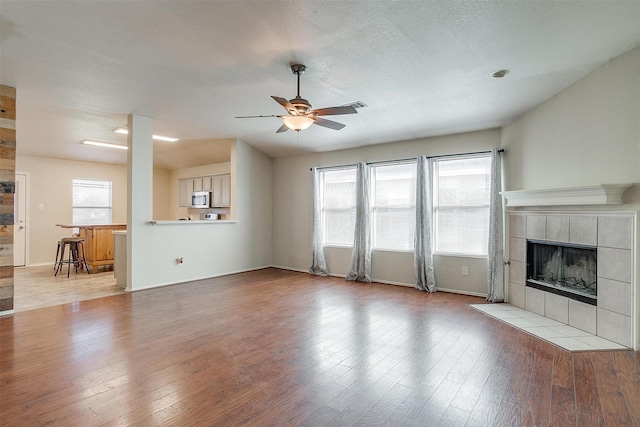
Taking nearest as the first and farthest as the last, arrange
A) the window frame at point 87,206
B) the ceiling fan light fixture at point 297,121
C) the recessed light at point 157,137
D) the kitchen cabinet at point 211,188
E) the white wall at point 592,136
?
the white wall at point 592,136 → the ceiling fan light fixture at point 297,121 → the recessed light at point 157,137 → the window frame at point 87,206 → the kitchen cabinet at point 211,188

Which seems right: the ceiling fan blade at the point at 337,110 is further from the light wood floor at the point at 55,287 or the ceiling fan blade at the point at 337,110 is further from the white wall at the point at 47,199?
the white wall at the point at 47,199

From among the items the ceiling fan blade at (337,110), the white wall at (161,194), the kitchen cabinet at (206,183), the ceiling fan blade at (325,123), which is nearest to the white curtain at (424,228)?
the ceiling fan blade at (325,123)

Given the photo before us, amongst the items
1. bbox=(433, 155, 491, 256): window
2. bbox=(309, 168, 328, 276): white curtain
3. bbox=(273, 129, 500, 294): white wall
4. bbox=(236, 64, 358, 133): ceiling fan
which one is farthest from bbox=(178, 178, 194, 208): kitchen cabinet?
bbox=(433, 155, 491, 256): window

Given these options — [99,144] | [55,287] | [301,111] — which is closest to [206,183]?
[99,144]

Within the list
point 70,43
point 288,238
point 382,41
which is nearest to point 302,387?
point 382,41

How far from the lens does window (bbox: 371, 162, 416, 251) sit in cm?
577

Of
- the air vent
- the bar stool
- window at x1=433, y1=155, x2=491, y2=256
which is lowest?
the bar stool

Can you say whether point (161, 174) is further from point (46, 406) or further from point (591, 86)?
point (591, 86)

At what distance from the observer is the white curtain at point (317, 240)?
677cm

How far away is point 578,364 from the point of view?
2.71 m

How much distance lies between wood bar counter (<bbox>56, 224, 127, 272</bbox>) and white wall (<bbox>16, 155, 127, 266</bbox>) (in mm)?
1466

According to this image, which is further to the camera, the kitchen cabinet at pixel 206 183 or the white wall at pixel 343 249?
the kitchen cabinet at pixel 206 183

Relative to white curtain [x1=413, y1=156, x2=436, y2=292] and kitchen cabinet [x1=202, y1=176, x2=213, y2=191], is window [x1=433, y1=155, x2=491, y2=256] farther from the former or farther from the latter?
kitchen cabinet [x1=202, y1=176, x2=213, y2=191]

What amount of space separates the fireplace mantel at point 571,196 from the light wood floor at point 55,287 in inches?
234
